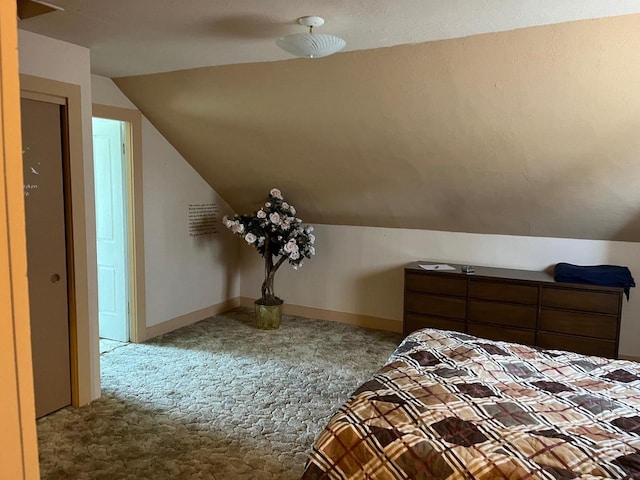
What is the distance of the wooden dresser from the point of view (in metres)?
3.81

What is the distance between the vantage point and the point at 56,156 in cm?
304

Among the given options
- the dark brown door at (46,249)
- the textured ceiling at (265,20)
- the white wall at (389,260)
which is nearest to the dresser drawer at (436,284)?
the white wall at (389,260)

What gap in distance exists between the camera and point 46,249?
304 centimetres

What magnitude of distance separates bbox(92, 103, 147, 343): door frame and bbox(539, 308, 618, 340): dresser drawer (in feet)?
11.5

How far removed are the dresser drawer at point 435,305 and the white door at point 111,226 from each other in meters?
2.60

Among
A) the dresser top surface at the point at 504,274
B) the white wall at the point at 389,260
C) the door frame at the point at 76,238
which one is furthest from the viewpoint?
the white wall at the point at 389,260

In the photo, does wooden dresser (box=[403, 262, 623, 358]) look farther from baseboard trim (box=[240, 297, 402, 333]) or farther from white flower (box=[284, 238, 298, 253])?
white flower (box=[284, 238, 298, 253])

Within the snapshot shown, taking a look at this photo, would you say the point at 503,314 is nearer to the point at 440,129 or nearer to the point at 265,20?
the point at 440,129

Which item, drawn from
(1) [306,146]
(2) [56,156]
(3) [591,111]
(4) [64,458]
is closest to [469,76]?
(3) [591,111]

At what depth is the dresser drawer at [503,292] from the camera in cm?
402

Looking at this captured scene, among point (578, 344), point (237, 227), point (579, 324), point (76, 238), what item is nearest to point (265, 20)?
point (76, 238)

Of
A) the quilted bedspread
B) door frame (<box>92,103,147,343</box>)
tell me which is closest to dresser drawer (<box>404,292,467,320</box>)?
the quilted bedspread

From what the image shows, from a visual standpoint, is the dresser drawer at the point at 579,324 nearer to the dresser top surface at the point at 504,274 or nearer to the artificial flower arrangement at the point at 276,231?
the dresser top surface at the point at 504,274

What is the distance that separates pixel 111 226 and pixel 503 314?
3.55 m
